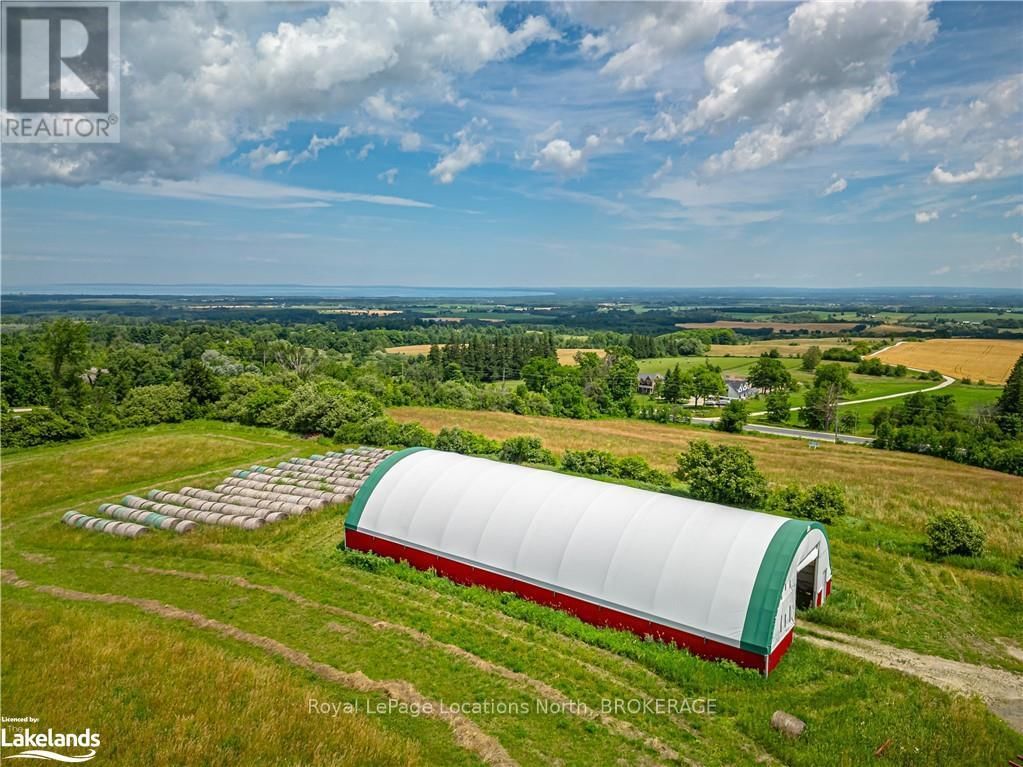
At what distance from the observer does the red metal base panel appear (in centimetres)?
1545

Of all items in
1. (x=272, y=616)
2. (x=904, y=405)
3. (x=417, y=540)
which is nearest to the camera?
(x=272, y=616)

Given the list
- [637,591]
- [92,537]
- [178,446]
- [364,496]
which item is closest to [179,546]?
[92,537]

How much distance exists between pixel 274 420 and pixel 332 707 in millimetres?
40666

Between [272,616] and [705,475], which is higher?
[705,475]

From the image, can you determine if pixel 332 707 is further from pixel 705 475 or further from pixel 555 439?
pixel 555 439

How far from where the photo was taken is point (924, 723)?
43.9 feet

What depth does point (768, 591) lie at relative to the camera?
15.4 meters

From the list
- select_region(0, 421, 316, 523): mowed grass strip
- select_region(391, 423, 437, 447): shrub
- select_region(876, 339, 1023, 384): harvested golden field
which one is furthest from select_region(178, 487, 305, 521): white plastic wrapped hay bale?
select_region(876, 339, 1023, 384): harvested golden field

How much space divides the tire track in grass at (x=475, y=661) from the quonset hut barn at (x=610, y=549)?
3447 millimetres

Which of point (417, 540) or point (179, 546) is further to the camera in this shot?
point (179, 546)

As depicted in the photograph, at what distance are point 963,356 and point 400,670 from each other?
12166cm

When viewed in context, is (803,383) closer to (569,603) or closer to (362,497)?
(362,497)

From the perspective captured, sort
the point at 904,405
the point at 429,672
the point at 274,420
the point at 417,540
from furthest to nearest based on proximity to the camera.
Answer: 1. the point at 904,405
2. the point at 274,420
3. the point at 417,540
4. the point at 429,672

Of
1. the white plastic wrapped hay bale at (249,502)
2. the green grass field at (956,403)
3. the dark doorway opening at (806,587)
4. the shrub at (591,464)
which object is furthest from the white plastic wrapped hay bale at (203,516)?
the green grass field at (956,403)
